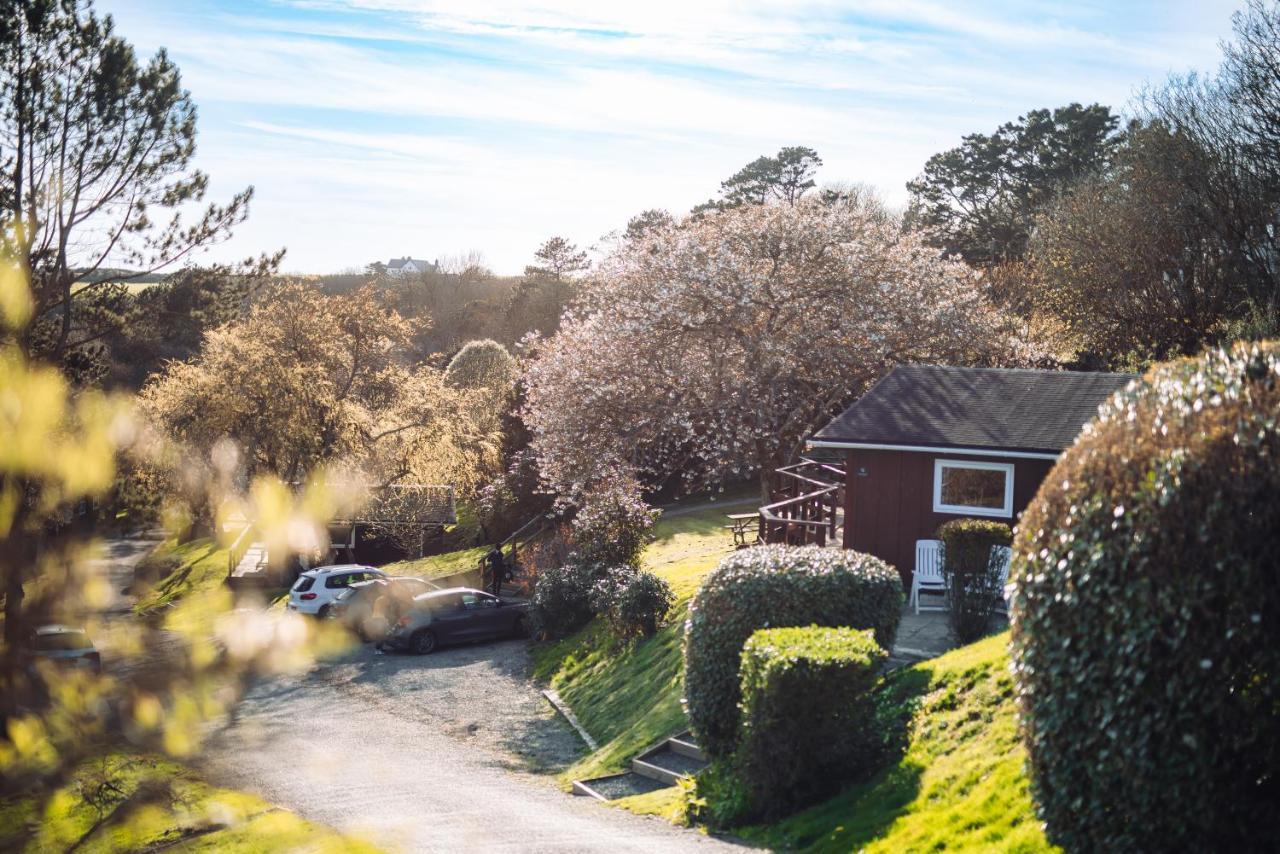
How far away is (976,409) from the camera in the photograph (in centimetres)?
2138

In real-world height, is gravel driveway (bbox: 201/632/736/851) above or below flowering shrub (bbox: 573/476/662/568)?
below

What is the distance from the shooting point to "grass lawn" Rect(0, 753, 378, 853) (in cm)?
321

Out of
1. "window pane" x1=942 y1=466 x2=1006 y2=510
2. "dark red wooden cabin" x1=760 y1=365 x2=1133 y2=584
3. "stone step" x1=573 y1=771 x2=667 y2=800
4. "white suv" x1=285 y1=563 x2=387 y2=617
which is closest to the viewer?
"stone step" x1=573 y1=771 x2=667 y2=800

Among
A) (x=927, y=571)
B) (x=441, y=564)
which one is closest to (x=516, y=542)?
(x=441, y=564)

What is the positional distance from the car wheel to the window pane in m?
13.4

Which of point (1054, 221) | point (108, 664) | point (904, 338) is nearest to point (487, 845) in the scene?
point (108, 664)

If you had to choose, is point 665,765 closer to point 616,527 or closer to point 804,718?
point 804,718

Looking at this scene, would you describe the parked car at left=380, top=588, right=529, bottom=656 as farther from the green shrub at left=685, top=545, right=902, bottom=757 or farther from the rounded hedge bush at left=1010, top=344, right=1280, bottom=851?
the rounded hedge bush at left=1010, top=344, right=1280, bottom=851

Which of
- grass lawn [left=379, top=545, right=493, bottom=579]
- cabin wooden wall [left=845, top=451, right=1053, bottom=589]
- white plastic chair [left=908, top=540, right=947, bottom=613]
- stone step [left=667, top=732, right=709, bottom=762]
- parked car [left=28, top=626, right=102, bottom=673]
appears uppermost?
parked car [left=28, top=626, right=102, bottom=673]

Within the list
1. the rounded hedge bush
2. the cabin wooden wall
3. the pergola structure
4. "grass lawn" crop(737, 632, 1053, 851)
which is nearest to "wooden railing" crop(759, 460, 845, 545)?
the cabin wooden wall

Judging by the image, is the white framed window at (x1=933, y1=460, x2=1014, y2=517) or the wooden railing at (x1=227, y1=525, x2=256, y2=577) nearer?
the wooden railing at (x1=227, y1=525, x2=256, y2=577)

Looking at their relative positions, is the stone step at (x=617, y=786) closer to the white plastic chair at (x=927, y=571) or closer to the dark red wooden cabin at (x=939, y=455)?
the white plastic chair at (x=927, y=571)

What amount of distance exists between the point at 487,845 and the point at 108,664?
7989 mm

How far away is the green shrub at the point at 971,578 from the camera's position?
15.0 meters
